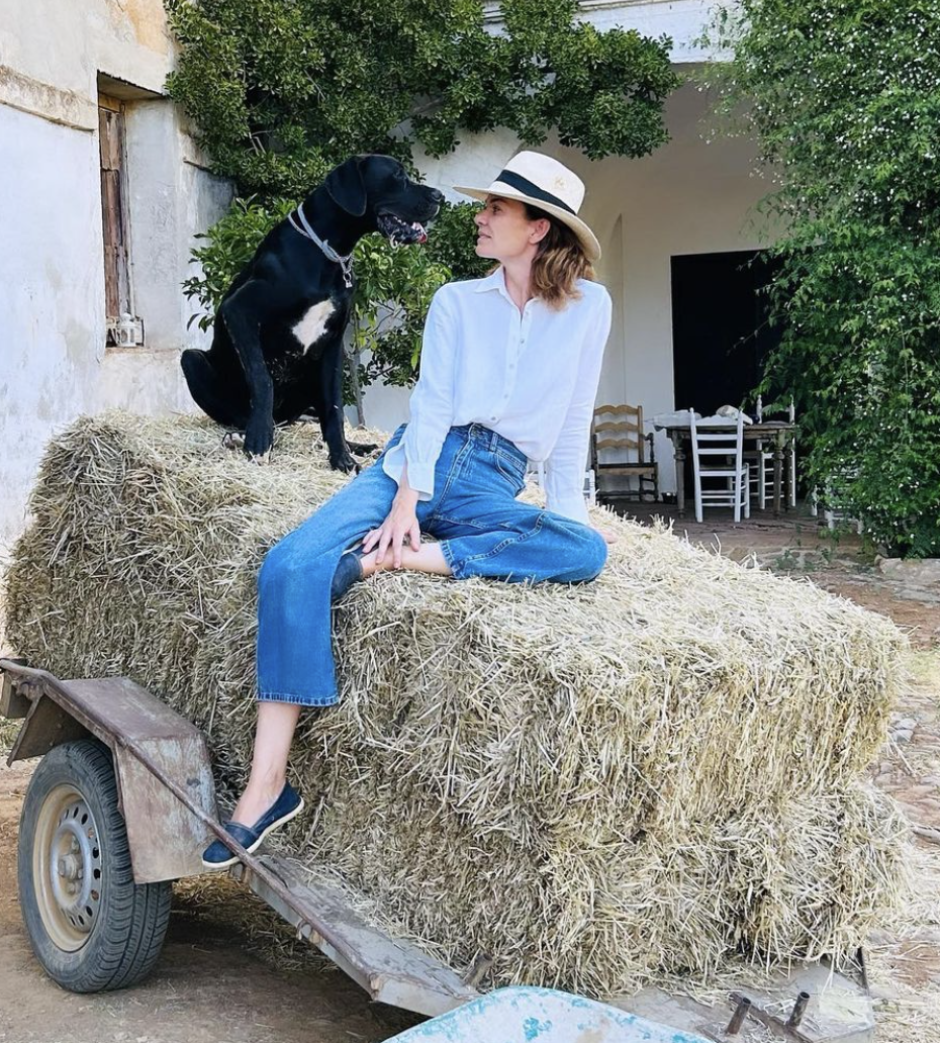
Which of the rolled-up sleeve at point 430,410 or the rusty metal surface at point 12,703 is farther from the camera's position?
the rusty metal surface at point 12,703

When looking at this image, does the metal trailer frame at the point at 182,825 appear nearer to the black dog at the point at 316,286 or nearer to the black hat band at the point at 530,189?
the black dog at the point at 316,286

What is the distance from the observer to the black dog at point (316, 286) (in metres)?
3.83

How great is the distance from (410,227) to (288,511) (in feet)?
4.12

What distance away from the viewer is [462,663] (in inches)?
90.4

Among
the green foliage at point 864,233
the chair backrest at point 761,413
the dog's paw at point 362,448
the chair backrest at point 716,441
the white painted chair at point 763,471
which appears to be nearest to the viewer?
the dog's paw at point 362,448

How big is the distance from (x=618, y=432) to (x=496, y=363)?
979 cm

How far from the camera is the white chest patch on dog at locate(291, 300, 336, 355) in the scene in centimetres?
387

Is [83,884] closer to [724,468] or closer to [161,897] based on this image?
[161,897]

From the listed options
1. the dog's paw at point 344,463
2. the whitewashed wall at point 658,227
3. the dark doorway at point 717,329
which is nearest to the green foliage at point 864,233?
the whitewashed wall at point 658,227

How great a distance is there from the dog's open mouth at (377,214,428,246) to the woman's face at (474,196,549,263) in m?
1.04

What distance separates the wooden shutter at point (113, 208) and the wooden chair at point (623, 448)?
198 inches

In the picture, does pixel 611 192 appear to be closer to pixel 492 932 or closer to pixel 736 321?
pixel 736 321

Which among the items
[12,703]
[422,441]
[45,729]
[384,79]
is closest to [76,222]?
[384,79]

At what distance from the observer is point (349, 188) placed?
386 centimetres
